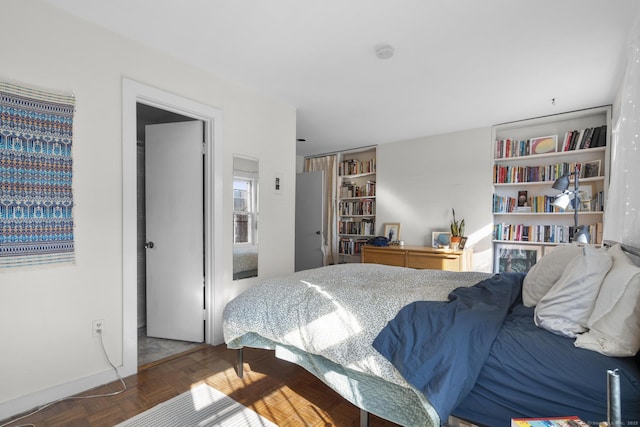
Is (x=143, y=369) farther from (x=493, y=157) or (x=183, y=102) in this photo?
(x=493, y=157)

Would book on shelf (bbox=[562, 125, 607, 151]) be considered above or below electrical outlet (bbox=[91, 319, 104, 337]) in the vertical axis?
above

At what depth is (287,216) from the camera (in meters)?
3.66

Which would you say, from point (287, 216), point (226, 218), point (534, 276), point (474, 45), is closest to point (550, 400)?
point (534, 276)

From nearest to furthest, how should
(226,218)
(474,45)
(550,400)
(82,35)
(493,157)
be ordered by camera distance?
(550,400) < (82,35) < (474,45) < (226,218) < (493,157)

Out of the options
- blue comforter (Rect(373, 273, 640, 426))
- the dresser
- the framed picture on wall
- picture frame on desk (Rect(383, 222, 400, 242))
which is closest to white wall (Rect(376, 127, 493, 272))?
picture frame on desk (Rect(383, 222, 400, 242))

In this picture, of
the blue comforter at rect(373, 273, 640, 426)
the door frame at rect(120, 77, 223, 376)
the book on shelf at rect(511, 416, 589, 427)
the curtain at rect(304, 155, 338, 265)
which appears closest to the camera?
the book on shelf at rect(511, 416, 589, 427)

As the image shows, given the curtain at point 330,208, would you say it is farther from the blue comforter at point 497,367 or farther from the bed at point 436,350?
the blue comforter at point 497,367

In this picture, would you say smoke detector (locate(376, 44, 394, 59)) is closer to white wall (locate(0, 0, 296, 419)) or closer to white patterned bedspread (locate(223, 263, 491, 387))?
white wall (locate(0, 0, 296, 419))

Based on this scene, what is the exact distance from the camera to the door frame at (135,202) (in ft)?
7.53

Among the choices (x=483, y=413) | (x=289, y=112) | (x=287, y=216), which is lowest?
(x=483, y=413)

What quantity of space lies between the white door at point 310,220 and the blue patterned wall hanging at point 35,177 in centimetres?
375

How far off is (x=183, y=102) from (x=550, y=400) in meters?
3.00

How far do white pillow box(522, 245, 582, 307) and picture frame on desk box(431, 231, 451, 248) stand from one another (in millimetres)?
2502

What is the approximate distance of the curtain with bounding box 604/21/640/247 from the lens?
1.58 m
